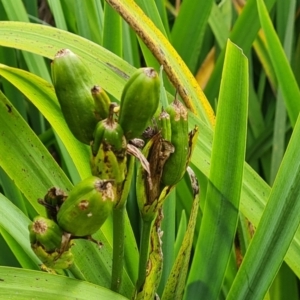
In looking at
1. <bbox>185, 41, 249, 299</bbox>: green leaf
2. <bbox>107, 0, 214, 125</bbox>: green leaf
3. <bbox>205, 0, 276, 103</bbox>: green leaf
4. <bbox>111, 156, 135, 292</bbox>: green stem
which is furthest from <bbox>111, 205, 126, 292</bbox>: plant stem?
<bbox>205, 0, 276, 103</bbox>: green leaf

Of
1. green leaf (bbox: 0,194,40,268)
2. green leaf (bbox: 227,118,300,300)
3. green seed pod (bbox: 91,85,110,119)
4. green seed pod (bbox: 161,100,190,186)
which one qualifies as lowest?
green leaf (bbox: 0,194,40,268)

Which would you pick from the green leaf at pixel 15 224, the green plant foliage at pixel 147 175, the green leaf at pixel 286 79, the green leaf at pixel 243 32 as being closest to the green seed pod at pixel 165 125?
the green plant foliage at pixel 147 175

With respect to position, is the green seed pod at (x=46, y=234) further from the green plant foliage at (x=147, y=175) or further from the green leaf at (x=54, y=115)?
the green leaf at (x=54, y=115)

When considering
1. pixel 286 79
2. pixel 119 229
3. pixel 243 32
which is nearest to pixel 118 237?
pixel 119 229

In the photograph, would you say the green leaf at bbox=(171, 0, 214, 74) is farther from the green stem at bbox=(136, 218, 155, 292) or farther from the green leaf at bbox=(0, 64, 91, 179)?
the green stem at bbox=(136, 218, 155, 292)

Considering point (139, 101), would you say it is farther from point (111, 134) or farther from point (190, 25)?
point (190, 25)

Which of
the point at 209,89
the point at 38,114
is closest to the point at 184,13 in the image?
the point at 209,89
